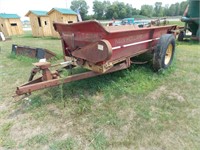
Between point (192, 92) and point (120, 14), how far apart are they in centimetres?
5253

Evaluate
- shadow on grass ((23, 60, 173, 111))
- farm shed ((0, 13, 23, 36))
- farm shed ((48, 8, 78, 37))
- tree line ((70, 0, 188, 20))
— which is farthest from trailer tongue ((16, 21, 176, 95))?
tree line ((70, 0, 188, 20))

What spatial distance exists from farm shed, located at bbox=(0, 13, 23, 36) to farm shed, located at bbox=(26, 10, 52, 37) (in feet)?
14.6

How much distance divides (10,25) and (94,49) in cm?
2118

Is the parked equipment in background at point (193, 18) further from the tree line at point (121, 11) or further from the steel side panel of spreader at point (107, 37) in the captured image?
the tree line at point (121, 11)

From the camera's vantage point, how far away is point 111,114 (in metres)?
2.62

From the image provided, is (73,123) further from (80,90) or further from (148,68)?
(148,68)

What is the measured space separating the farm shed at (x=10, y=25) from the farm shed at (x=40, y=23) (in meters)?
4.46

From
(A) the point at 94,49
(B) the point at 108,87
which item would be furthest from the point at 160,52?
(A) the point at 94,49

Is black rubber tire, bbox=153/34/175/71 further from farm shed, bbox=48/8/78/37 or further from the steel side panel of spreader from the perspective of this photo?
farm shed, bbox=48/8/78/37

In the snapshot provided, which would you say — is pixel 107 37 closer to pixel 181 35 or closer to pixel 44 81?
pixel 44 81

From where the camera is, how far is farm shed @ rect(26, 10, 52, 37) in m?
15.6

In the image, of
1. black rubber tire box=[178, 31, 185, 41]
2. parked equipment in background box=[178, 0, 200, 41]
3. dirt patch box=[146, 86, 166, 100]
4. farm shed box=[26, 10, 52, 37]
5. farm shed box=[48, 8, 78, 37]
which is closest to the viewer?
dirt patch box=[146, 86, 166, 100]

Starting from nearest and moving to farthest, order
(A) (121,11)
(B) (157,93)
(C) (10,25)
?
1. (B) (157,93)
2. (C) (10,25)
3. (A) (121,11)

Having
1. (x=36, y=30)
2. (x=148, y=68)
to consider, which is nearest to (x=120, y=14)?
(x=36, y=30)
